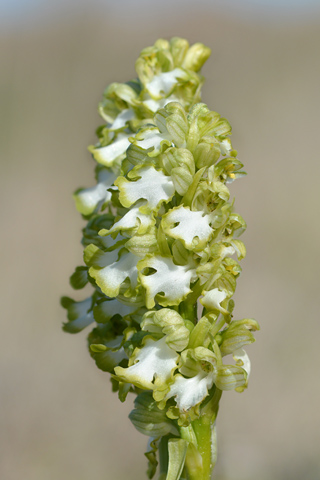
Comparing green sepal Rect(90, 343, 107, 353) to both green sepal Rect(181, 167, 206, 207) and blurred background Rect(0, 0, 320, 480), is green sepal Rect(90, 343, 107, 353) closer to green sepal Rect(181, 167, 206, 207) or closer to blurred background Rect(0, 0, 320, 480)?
green sepal Rect(181, 167, 206, 207)

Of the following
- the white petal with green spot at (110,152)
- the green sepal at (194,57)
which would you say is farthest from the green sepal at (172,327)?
the green sepal at (194,57)

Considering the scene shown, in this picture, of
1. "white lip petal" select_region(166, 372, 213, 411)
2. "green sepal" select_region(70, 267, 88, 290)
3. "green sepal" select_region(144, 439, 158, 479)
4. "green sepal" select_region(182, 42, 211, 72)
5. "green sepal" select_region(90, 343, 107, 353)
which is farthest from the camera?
"green sepal" select_region(182, 42, 211, 72)

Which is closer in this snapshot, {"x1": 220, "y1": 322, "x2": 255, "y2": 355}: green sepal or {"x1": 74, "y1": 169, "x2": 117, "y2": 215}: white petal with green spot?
{"x1": 220, "y1": 322, "x2": 255, "y2": 355}: green sepal

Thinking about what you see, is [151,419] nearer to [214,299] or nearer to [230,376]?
[230,376]

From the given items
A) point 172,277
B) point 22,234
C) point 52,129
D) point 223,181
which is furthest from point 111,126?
point 52,129

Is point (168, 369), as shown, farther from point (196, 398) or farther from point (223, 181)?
point (223, 181)

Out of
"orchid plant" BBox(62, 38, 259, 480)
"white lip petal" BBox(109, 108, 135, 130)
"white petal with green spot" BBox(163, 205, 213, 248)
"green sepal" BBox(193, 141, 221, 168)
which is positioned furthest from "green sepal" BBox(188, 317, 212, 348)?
"white lip petal" BBox(109, 108, 135, 130)
